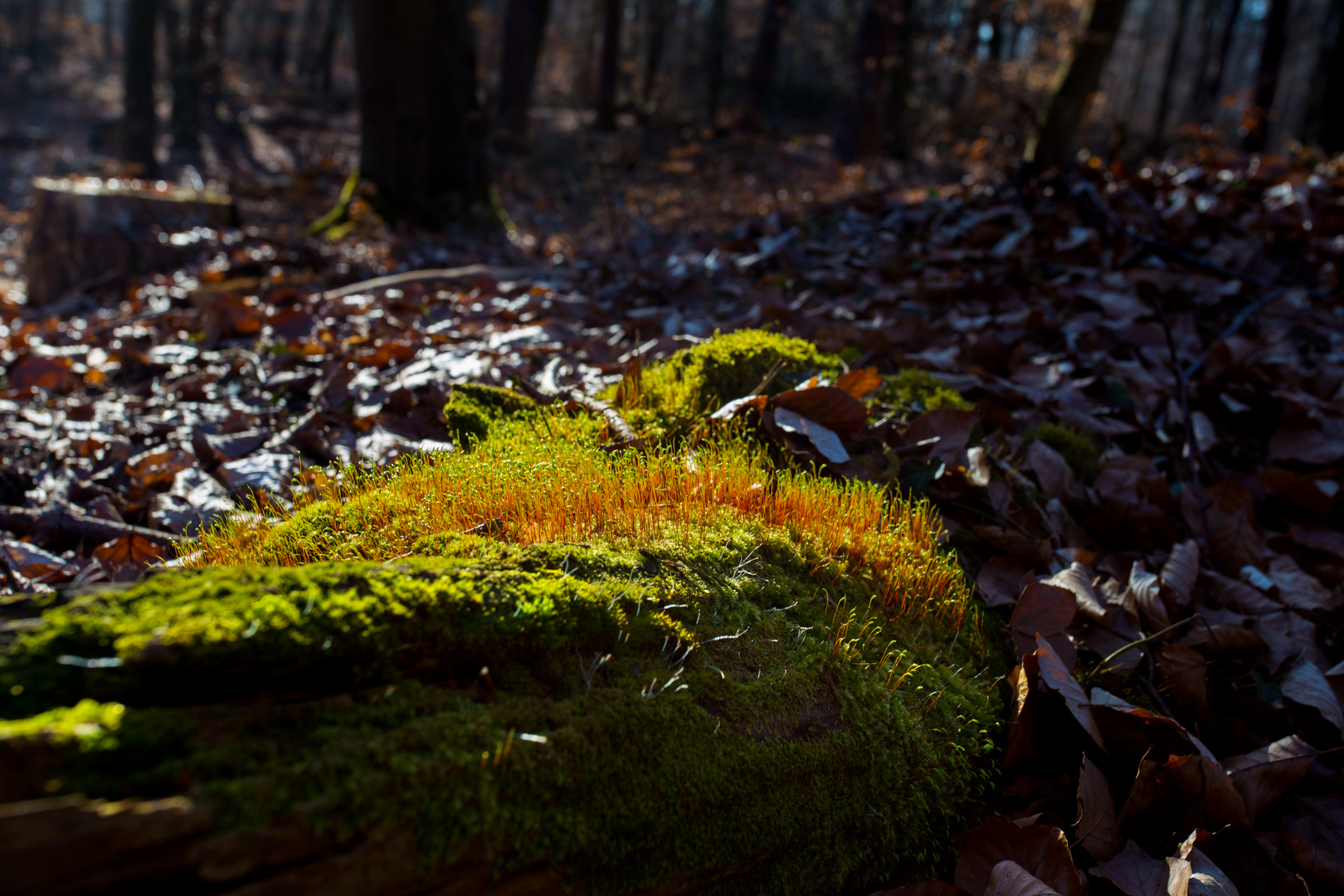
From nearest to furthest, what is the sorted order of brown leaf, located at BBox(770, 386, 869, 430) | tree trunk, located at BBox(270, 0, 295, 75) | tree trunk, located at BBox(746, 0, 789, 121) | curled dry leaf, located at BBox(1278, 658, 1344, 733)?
1. curled dry leaf, located at BBox(1278, 658, 1344, 733)
2. brown leaf, located at BBox(770, 386, 869, 430)
3. tree trunk, located at BBox(746, 0, 789, 121)
4. tree trunk, located at BBox(270, 0, 295, 75)

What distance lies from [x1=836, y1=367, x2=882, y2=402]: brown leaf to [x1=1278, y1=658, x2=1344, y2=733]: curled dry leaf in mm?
1295

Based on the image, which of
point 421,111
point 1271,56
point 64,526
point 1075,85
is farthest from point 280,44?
point 64,526

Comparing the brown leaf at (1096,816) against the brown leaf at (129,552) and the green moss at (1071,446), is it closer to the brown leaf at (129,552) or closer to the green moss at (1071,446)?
the green moss at (1071,446)

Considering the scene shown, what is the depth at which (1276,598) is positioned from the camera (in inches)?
90.7

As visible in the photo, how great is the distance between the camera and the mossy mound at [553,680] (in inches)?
38.7

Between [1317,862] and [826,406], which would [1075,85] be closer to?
[826,406]

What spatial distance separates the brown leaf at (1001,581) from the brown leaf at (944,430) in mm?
425

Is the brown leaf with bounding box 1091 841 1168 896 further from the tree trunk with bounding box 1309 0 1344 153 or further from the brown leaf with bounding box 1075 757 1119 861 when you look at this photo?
the tree trunk with bounding box 1309 0 1344 153

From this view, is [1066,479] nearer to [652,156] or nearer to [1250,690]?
[1250,690]

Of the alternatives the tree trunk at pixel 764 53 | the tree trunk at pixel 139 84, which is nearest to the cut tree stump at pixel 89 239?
the tree trunk at pixel 139 84

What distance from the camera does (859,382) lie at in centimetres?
244

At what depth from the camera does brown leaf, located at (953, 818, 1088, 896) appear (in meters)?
1.38

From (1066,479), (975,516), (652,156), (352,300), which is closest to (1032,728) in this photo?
(975,516)

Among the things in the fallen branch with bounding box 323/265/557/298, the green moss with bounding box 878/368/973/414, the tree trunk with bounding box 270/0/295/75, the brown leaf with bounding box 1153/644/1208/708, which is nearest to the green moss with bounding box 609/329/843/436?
the green moss with bounding box 878/368/973/414
